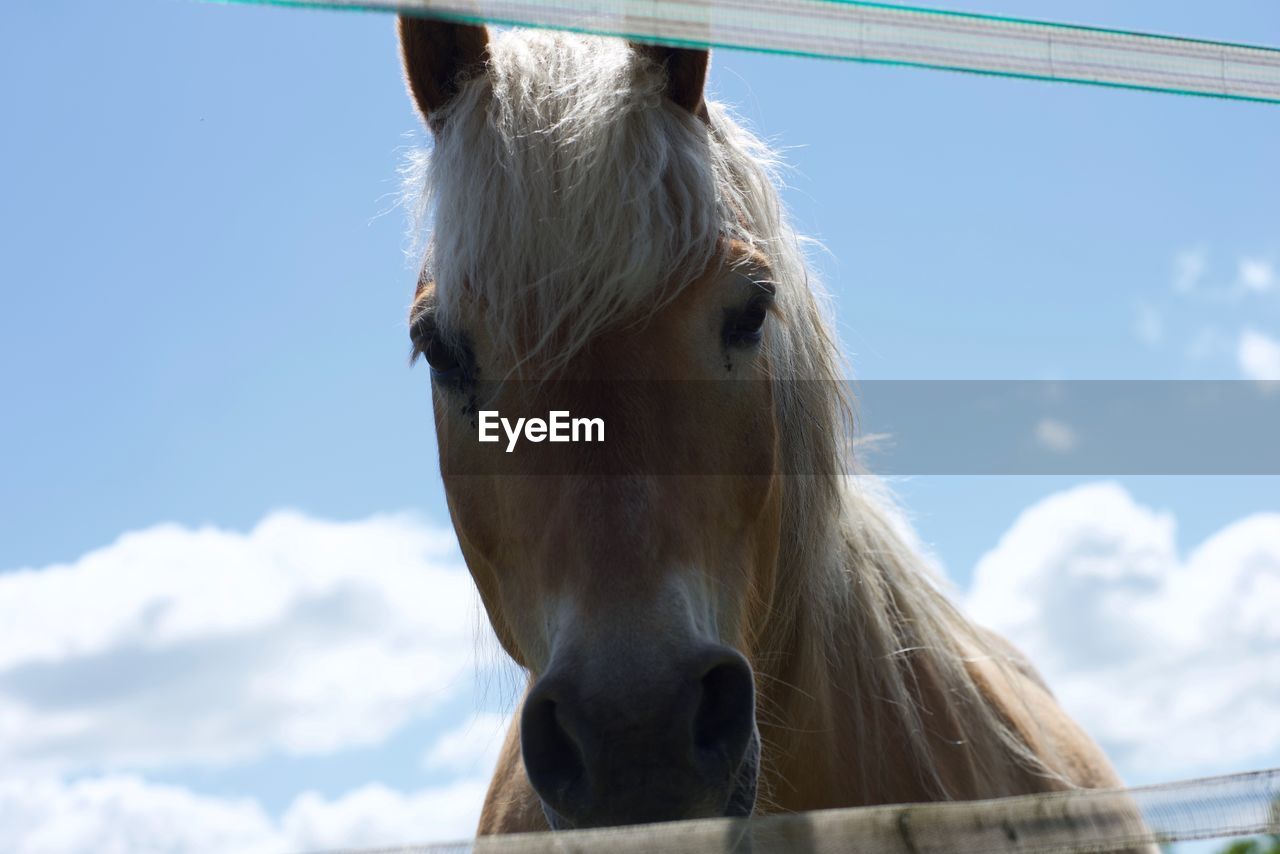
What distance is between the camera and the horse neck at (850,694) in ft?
8.66

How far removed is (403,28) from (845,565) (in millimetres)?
1836

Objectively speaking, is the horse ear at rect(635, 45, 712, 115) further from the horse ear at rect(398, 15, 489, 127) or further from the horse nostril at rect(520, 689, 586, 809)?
the horse nostril at rect(520, 689, 586, 809)

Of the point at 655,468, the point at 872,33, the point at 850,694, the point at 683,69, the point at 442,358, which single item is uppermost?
the point at 683,69

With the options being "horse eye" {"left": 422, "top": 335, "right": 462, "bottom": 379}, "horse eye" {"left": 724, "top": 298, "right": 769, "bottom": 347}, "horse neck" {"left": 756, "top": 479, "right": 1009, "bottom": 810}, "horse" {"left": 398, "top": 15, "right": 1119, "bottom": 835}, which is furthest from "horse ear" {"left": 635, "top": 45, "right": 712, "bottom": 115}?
"horse neck" {"left": 756, "top": 479, "right": 1009, "bottom": 810}

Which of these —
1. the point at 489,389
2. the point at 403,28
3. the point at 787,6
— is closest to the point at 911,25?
the point at 787,6

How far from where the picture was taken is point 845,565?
2.97 meters

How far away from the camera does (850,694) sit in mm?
2785

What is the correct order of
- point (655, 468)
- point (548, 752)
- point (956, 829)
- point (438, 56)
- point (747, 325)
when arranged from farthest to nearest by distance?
point (438, 56)
point (747, 325)
point (655, 468)
point (548, 752)
point (956, 829)

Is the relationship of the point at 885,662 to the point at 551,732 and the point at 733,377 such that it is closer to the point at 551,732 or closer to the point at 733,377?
the point at 733,377

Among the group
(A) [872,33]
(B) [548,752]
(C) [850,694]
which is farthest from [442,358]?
(C) [850,694]

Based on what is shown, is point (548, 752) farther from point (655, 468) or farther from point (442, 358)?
point (442, 358)

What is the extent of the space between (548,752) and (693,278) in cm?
103

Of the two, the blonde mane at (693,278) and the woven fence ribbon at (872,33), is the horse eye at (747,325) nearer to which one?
the blonde mane at (693,278)

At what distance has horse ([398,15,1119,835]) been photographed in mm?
1871
